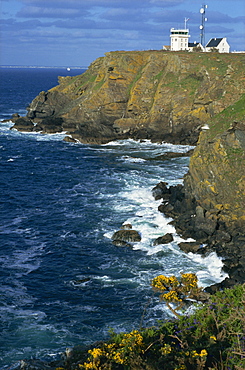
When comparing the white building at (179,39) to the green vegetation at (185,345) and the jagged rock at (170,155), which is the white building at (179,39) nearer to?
→ the jagged rock at (170,155)

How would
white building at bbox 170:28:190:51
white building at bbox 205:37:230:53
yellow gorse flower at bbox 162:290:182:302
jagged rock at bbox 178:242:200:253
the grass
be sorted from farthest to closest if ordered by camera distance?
white building at bbox 170:28:190:51 → white building at bbox 205:37:230:53 → jagged rock at bbox 178:242:200:253 → yellow gorse flower at bbox 162:290:182:302 → the grass

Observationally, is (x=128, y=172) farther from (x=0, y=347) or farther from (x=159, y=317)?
(x=0, y=347)

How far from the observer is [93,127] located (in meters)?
103

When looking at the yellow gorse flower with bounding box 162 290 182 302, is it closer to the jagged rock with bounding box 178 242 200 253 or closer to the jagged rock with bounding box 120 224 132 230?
the jagged rock with bounding box 178 242 200 253

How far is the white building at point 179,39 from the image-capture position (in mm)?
128375

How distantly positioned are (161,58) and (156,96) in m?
12.7

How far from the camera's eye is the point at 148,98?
100m

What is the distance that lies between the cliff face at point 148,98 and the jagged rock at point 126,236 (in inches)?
→ 1845

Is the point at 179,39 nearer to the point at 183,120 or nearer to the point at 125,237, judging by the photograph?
the point at 183,120

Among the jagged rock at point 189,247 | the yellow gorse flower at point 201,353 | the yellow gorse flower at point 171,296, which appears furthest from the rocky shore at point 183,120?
the yellow gorse flower at point 201,353

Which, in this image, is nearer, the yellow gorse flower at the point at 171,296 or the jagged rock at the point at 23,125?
the yellow gorse flower at the point at 171,296

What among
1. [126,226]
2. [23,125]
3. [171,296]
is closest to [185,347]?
[171,296]

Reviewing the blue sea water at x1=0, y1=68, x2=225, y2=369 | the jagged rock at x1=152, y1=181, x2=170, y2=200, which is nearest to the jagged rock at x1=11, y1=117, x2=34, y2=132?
the blue sea water at x1=0, y1=68, x2=225, y2=369

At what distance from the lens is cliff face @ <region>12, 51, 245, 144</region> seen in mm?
92375
